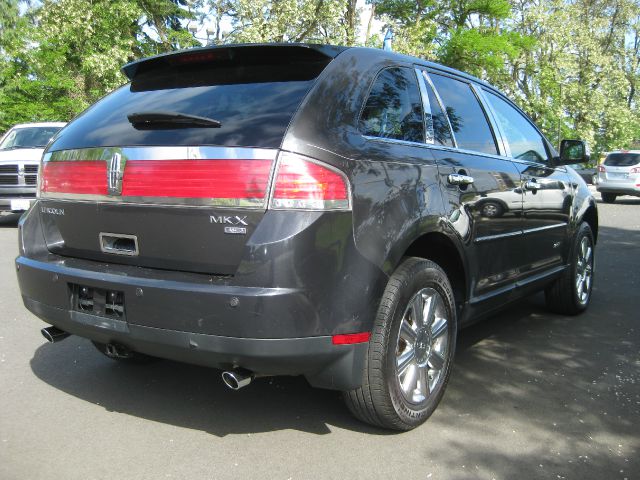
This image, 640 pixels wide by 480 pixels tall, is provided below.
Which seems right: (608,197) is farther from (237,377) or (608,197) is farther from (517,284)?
(237,377)

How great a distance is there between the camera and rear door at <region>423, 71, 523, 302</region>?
3586mm

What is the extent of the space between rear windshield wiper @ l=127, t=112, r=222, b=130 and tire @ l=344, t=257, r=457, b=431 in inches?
43.3

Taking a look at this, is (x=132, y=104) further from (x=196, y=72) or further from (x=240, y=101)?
(x=240, y=101)

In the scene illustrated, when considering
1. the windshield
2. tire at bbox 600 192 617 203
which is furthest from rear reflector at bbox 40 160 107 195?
tire at bbox 600 192 617 203

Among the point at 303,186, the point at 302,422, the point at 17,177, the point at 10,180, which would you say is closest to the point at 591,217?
the point at 302,422

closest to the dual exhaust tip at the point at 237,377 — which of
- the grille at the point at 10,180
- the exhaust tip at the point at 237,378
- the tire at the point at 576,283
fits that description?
the exhaust tip at the point at 237,378

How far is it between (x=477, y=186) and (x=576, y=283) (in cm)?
230

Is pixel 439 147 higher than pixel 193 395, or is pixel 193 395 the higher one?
pixel 439 147

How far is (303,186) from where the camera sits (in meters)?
2.63

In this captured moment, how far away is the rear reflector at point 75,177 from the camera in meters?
3.01

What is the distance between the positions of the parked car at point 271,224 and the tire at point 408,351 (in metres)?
0.01

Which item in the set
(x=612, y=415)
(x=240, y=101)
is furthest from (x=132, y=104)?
(x=612, y=415)

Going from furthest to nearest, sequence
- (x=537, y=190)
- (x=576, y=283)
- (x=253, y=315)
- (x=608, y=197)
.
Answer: (x=608, y=197), (x=576, y=283), (x=537, y=190), (x=253, y=315)

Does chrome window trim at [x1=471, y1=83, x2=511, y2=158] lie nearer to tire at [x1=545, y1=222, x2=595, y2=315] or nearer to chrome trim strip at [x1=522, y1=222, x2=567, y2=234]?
chrome trim strip at [x1=522, y1=222, x2=567, y2=234]
